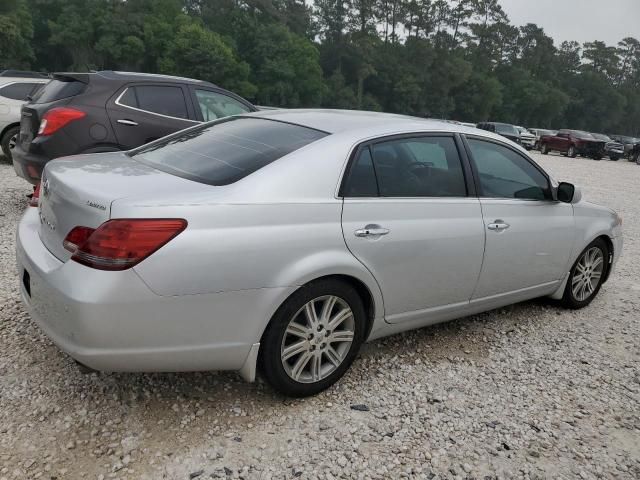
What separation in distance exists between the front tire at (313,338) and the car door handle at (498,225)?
3.74 feet

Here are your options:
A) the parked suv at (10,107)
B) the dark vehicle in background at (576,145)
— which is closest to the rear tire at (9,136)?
the parked suv at (10,107)

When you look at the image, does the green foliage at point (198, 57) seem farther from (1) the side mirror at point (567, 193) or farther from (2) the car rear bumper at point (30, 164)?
(1) the side mirror at point (567, 193)

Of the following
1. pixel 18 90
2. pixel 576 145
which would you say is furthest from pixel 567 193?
pixel 576 145

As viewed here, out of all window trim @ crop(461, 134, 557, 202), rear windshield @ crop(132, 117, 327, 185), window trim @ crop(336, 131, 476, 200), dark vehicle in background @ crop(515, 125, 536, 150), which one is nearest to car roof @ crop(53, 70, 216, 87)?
rear windshield @ crop(132, 117, 327, 185)

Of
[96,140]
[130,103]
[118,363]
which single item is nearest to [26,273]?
[118,363]

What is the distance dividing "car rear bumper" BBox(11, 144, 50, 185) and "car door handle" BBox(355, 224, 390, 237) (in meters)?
3.84

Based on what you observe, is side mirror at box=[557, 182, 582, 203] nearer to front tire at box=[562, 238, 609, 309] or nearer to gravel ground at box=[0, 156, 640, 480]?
front tire at box=[562, 238, 609, 309]

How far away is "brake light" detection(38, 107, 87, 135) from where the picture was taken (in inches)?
212

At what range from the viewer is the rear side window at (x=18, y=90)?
926 cm

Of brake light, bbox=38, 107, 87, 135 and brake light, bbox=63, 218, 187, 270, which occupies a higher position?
brake light, bbox=63, 218, 187, 270

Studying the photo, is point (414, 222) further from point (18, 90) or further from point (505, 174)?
point (18, 90)

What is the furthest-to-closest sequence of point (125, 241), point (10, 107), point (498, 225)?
point (10, 107), point (498, 225), point (125, 241)

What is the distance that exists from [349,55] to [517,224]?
263ft

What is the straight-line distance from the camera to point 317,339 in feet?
9.37
